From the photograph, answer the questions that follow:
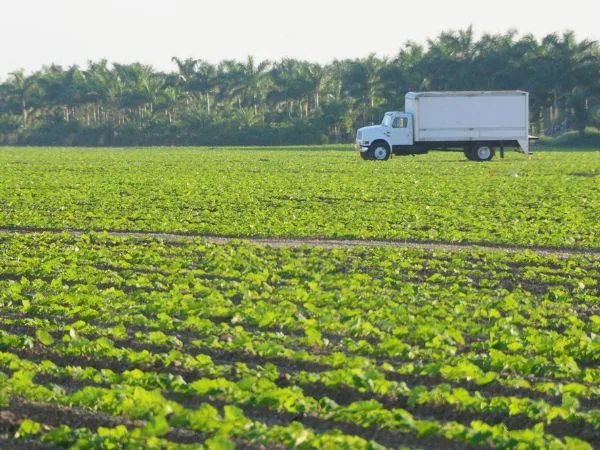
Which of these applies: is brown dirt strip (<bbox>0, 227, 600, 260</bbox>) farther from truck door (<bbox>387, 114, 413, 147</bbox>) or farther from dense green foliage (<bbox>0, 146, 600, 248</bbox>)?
truck door (<bbox>387, 114, 413, 147</bbox>)

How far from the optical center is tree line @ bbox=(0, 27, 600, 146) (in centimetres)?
8556

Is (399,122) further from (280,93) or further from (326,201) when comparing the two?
(280,93)

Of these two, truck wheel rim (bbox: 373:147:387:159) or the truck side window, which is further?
truck wheel rim (bbox: 373:147:387:159)

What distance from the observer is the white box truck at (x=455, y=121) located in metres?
52.7

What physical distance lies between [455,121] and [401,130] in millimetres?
2582

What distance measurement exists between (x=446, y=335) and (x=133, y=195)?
22.1 metres

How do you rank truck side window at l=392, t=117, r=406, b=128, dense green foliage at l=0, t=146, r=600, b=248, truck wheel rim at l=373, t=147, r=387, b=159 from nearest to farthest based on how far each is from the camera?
dense green foliage at l=0, t=146, r=600, b=248, truck side window at l=392, t=117, r=406, b=128, truck wheel rim at l=373, t=147, r=387, b=159

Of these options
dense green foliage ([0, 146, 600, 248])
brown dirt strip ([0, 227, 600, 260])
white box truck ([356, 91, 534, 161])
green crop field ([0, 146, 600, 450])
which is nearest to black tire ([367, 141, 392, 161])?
white box truck ([356, 91, 534, 161])

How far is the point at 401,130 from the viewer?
2083 inches

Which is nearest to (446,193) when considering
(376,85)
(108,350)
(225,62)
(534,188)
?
(534,188)

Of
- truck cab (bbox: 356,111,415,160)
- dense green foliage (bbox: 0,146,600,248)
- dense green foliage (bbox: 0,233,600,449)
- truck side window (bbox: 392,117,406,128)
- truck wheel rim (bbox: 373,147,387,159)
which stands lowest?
dense green foliage (bbox: 0,233,600,449)

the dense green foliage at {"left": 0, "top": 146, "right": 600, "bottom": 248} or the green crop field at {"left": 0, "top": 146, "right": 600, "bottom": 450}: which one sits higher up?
the dense green foliage at {"left": 0, "top": 146, "right": 600, "bottom": 248}

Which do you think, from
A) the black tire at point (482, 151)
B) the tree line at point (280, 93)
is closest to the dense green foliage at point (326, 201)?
the black tire at point (482, 151)

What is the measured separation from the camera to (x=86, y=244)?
19688 millimetres
